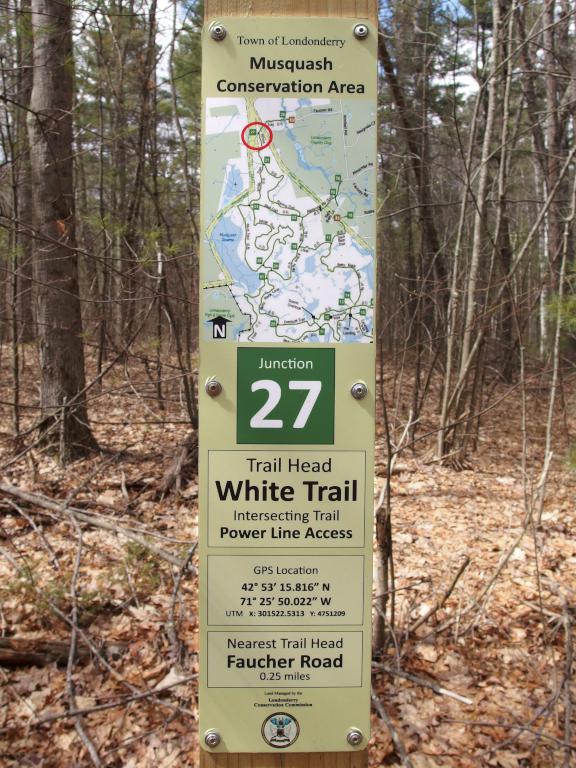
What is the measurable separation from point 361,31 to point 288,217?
0.58 metres

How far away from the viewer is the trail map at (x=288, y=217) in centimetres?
185

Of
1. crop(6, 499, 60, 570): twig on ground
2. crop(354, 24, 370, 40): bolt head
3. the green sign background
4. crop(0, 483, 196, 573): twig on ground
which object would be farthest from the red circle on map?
crop(6, 499, 60, 570): twig on ground

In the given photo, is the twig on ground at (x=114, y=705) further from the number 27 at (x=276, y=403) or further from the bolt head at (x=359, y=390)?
the bolt head at (x=359, y=390)

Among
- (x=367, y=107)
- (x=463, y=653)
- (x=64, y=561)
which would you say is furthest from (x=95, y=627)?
(x=367, y=107)

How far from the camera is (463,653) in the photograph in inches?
141

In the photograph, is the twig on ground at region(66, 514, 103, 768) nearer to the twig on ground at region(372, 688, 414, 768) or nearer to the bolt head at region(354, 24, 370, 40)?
the twig on ground at region(372, 688, 414, 768)

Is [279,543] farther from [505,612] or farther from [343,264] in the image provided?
[505,612]

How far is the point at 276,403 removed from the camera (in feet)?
6.04

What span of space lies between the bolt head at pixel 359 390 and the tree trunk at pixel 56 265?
4.67 metres

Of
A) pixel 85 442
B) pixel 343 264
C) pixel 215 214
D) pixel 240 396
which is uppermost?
pixel 215 214

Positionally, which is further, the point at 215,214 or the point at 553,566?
the point at 553,566

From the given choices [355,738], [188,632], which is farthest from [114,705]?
[355,738]

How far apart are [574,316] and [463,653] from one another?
245 cm

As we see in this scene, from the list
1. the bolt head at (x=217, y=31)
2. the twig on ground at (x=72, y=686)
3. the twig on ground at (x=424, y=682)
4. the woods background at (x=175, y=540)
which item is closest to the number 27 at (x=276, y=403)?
the bolt head at (x=217, y=31)
